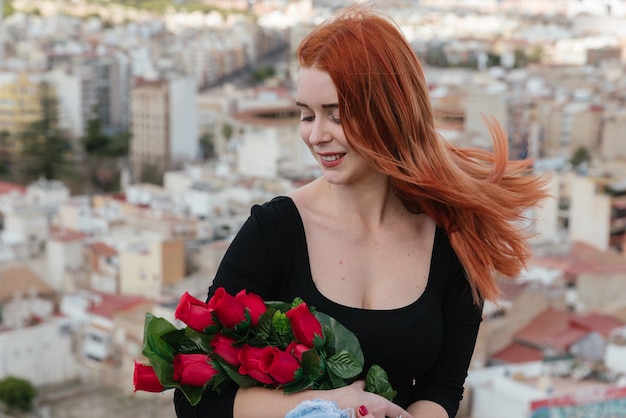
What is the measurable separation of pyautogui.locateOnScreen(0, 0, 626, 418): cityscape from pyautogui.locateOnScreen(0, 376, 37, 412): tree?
38mm

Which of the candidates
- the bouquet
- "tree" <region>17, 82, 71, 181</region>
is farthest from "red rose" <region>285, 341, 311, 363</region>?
"tree" <region>17, 82, 71, 181</region>

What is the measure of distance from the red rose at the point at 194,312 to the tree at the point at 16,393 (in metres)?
7.47

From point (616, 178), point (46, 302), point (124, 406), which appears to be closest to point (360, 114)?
point (124, 406)

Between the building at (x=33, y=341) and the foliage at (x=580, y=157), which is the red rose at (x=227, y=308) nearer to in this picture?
the building at (x=33, y=341)

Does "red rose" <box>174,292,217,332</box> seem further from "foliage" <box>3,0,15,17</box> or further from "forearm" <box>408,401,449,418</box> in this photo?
"foliage" <box>3,0,15,17</box>

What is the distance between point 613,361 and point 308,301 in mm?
→ 6807

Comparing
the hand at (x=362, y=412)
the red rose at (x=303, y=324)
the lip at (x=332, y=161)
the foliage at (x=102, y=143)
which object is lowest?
the foliage at (x=102, y=143)

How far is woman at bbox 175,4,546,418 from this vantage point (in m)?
0.70

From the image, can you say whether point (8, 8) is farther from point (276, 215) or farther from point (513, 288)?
point (276, 215)

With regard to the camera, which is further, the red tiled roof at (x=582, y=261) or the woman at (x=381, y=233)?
the red tiled roof at (x=582, y=261)

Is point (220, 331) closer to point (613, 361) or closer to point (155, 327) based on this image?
point (155, 327)

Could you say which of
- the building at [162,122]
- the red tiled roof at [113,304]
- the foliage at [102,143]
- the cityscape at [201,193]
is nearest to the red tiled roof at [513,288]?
the cityscape at [201,193]

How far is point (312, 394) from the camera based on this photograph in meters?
0.67

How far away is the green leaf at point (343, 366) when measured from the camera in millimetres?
670
